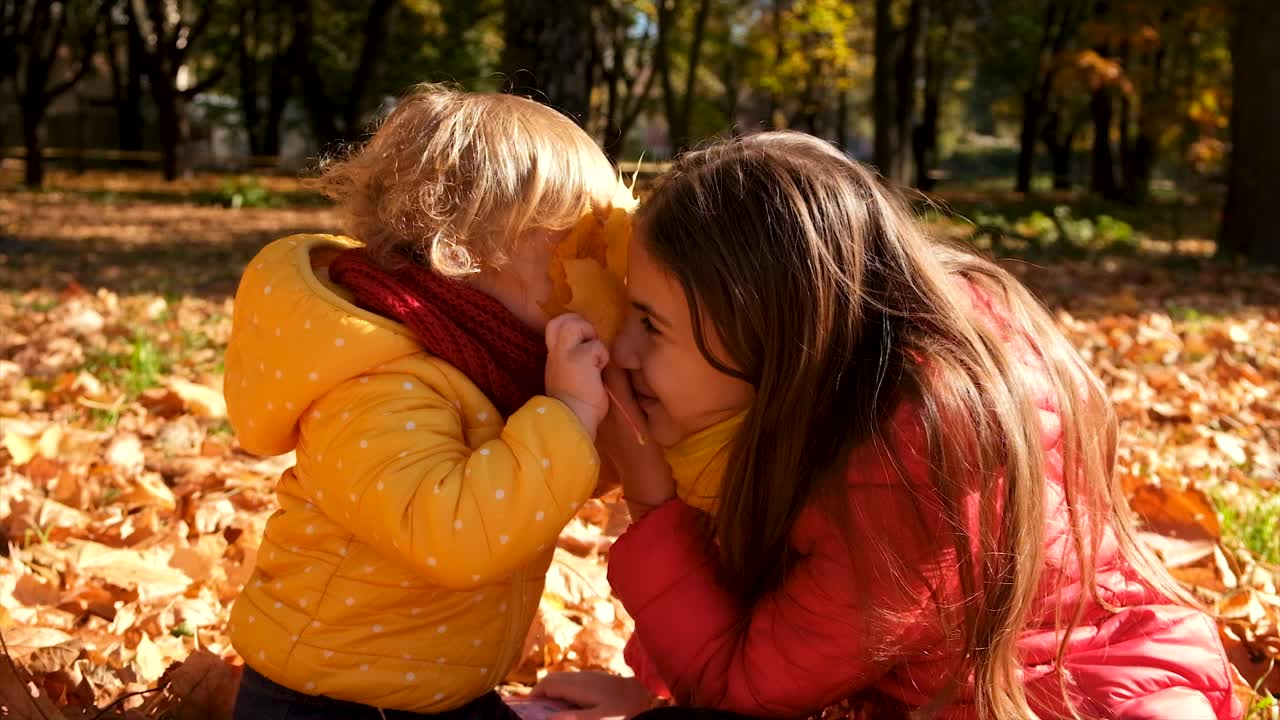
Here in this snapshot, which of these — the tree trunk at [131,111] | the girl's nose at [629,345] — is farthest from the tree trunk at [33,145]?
the girl's nose at [629,345]

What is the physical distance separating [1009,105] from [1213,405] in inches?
1149

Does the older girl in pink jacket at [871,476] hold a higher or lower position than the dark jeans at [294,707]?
higher

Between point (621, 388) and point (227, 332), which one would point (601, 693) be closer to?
point (621, 388)

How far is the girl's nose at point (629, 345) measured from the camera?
5.98 feet

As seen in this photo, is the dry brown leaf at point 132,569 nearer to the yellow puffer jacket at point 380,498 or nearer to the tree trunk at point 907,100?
the yellow puffer jacket at point 380,498

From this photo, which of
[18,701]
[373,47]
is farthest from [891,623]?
[373,47]

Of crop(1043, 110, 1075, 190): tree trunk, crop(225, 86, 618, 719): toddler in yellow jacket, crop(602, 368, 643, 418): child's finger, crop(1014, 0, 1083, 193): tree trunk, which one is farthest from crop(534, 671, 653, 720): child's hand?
crop(1043, 110, 1075, 190): tree trunk

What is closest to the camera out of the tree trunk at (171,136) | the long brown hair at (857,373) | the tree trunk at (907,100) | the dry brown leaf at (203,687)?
the long brown hair at (857,373)

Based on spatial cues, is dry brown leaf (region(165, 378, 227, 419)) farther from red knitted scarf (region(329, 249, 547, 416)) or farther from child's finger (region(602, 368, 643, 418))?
child's finger (region(602, 368, 643, 418))

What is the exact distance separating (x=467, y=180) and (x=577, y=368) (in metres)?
0.33

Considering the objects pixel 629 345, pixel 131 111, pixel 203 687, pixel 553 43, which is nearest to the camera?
pixel 629 345

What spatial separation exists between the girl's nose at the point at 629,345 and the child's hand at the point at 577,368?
0.08m

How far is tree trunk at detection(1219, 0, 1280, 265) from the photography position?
906 cm

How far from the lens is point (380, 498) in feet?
5.29
